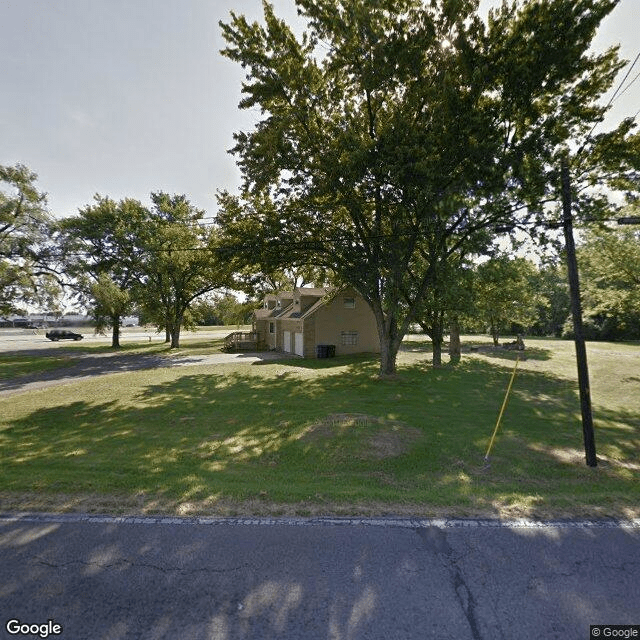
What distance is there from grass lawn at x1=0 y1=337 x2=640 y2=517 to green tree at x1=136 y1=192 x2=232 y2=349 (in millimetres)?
17497

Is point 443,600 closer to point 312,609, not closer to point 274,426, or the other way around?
point 312,609

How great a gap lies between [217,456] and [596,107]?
63.1 ft

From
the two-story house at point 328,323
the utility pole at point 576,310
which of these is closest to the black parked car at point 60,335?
the two-story house at point 328,323

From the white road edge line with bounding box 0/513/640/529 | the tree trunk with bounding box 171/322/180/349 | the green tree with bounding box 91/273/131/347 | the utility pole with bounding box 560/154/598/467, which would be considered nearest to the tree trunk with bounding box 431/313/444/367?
the utility pole with bounding box 560/154/598/467

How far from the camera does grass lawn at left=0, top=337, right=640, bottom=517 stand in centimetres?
599

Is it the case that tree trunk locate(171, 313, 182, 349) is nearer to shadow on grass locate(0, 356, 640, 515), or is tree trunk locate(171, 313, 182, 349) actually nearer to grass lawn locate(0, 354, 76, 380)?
grass lawn locate(0, 354, 76, 380)

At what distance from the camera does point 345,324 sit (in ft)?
93.7

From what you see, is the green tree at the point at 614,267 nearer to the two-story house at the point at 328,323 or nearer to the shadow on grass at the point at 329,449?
the shadow on grass at the point at 329,449

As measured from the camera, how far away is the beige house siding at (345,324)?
2772cm

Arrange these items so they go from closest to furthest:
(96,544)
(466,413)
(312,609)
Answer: (312,609)
(96,544)
(466,413)

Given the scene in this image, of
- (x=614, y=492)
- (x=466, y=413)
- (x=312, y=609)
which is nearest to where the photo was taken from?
(x=312, y=609)

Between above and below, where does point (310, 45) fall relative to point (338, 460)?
above

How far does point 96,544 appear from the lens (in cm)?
469

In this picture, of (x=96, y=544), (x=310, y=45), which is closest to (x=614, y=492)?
(x=96, y=544)
